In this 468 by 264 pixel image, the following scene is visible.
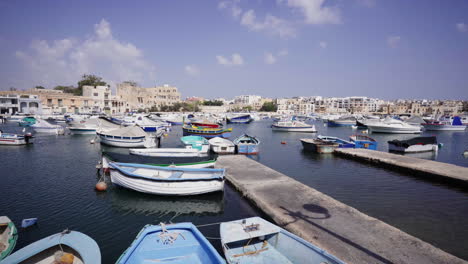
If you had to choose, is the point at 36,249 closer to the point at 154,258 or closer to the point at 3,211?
the point at 154,258

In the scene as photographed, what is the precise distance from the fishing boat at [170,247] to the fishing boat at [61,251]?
33.1 inches

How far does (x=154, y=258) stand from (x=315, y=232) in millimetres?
4677

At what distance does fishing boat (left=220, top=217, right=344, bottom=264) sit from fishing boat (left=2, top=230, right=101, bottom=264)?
300 cm

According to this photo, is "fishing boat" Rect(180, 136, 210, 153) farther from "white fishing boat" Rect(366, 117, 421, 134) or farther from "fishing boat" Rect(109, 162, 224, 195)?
"white fishing boat" Rect(366, 117, 421, 134)

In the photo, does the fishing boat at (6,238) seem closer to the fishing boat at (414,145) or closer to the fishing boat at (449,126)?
the fishing boat at (414,145)

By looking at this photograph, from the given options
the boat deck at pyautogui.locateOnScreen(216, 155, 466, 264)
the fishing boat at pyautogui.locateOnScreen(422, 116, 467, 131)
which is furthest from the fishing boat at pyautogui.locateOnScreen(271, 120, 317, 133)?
the boat deck at pyautogui.locateOnScreen(216, 155, 466, 264)

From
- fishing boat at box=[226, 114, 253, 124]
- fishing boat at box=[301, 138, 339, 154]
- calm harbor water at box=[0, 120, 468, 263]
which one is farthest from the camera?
fishing boat at box=[226, 114, 253, 124]

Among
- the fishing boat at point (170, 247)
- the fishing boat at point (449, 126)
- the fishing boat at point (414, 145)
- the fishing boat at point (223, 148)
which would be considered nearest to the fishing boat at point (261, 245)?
the fishing boat at point (170, 247)

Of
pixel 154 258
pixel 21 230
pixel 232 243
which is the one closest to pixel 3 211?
pixel 21 230

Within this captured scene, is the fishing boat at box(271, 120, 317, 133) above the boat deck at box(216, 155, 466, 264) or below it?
above

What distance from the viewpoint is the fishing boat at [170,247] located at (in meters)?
5.32

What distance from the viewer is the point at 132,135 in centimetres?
2388

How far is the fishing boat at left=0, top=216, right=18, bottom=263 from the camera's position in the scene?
586 cm

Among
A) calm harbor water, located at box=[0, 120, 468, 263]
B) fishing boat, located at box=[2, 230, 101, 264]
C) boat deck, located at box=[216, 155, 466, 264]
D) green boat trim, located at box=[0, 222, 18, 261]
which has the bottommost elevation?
calm harbor water, located at box=[0, 120, 468, 263]
